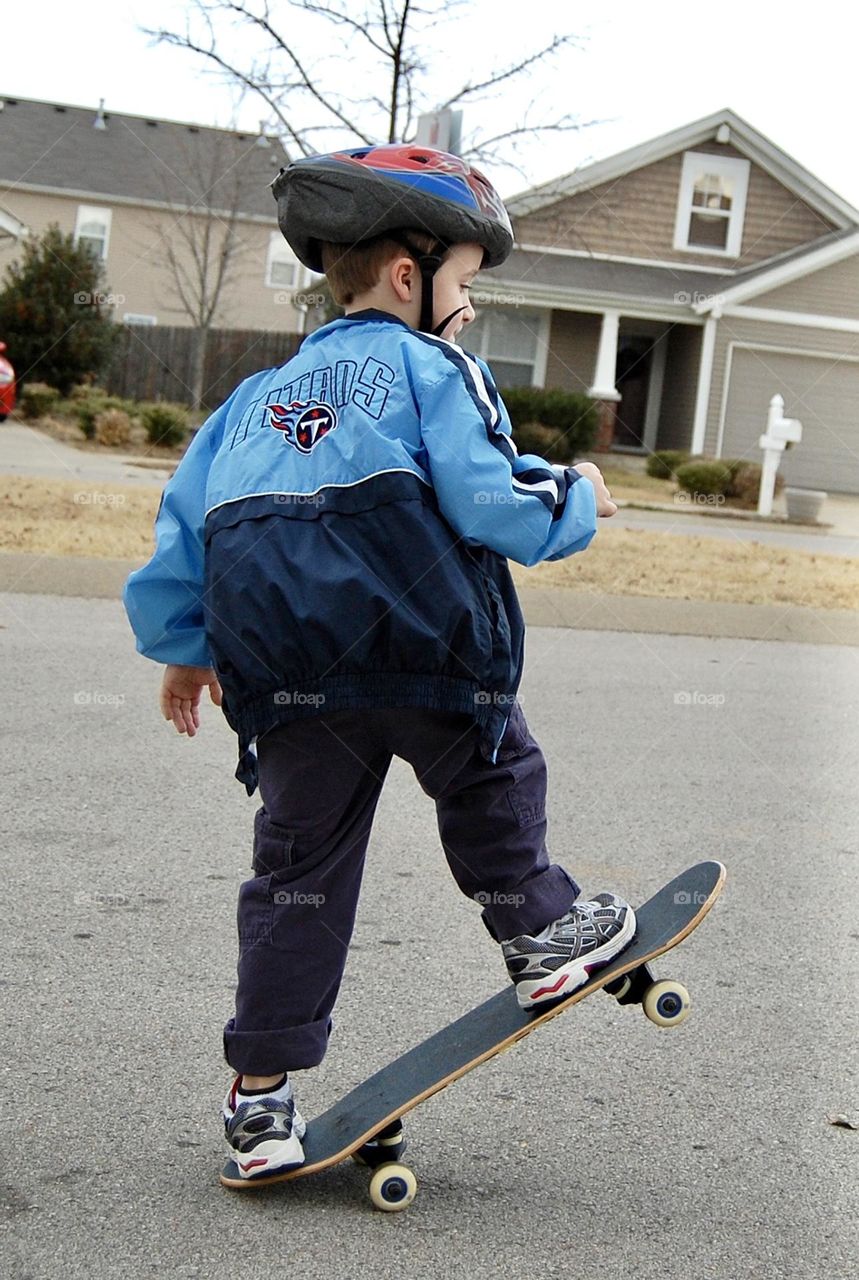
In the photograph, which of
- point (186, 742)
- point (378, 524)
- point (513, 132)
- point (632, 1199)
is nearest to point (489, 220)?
point (378, 524)

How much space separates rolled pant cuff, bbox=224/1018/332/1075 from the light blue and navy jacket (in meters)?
0.50

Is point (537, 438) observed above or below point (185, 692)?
above

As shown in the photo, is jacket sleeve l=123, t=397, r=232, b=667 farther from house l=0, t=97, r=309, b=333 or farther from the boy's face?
house l=0, t=97, r=309, b=333

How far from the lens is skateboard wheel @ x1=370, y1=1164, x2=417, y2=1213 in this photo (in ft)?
8.14

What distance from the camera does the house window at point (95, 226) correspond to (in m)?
35.1

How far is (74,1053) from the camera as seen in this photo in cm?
299

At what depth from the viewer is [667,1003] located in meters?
2.67

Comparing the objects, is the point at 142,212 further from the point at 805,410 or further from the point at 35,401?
the point at 805,410

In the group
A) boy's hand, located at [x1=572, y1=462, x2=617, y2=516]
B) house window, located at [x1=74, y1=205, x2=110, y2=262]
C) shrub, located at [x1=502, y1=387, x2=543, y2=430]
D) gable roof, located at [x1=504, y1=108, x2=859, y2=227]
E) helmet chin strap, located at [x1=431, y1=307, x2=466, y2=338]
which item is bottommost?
boy's hand, located at [x1=572, y1=462, x2=617, y2=516]

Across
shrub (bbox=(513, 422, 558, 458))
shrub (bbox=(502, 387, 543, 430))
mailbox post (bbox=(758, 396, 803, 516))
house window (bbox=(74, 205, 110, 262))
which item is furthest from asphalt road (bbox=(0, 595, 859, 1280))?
house window (bbox=(74, 205, 110, 262))

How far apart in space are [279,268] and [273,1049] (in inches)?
1345

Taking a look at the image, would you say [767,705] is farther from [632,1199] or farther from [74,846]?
[632,1199]

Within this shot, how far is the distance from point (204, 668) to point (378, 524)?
0.49m

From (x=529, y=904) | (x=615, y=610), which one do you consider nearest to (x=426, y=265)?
(x=529, y=904)
